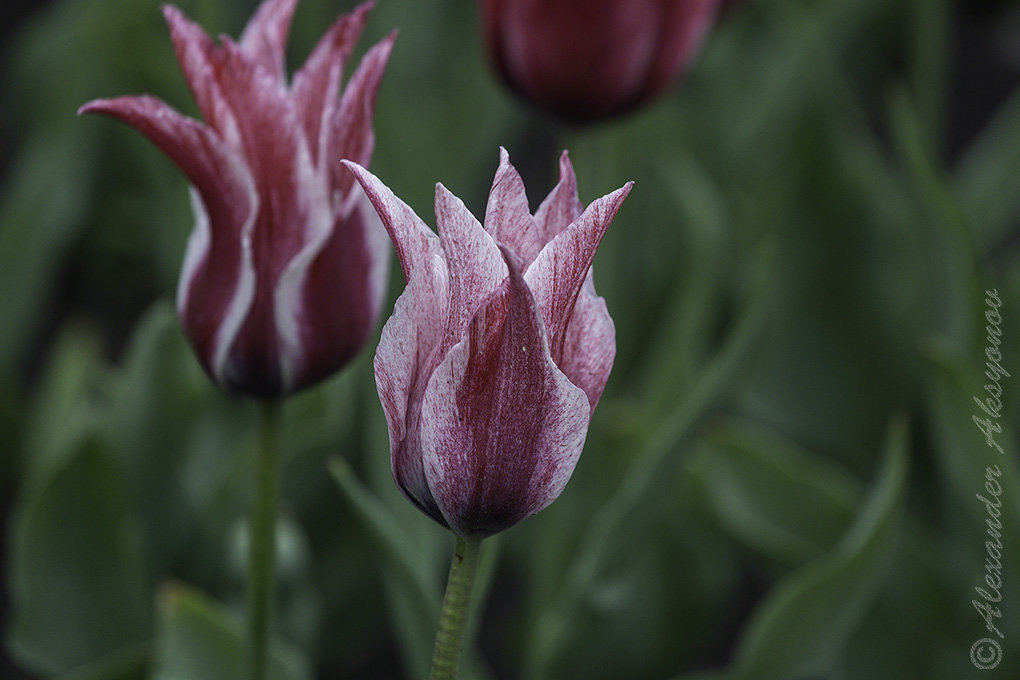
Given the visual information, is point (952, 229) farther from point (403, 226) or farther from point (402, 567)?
point (403, 226)

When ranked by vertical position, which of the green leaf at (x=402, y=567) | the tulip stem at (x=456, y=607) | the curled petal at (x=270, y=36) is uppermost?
the curled petal at (x=270, y=36)

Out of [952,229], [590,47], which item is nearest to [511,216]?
[590,47]

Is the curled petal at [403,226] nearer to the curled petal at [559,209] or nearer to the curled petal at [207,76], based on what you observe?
the curled petal at [559,209]

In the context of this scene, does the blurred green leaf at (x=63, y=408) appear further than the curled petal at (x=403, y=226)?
Yes

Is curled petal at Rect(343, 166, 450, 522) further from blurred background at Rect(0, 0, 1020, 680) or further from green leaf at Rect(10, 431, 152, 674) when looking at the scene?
green leaf at Rect(10, 431, 152, 674)

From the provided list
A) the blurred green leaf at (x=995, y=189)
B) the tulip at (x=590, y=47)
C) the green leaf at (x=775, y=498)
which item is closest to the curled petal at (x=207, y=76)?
the tulip at (x=590, y=47)
